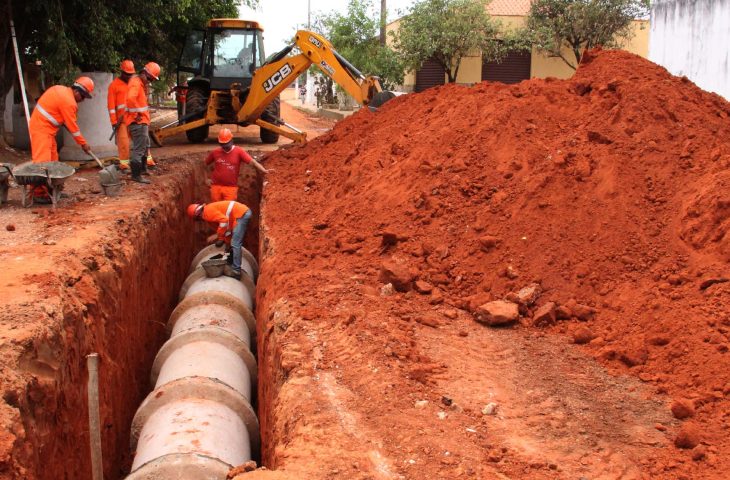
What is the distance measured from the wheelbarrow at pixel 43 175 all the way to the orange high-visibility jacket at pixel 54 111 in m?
0.49

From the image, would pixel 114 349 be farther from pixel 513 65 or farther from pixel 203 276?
pixel 513 65

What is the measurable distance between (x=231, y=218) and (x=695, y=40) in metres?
9.63

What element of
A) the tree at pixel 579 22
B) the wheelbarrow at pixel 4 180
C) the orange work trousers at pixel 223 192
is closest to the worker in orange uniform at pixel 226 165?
the orange work trousers at pixel 223 192

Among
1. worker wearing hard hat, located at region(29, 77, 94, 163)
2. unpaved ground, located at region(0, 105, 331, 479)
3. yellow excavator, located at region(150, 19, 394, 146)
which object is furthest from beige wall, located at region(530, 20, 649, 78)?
worker wearing hard hat, located at region(29, 77, 94, 163)

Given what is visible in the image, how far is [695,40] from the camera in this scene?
14.4m

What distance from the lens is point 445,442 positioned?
4.49 meters

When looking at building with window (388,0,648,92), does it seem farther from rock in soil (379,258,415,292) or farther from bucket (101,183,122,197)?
rock in soil (379,258,415,292)

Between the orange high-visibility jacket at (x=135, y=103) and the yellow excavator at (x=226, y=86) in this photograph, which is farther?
the yellow excavator at (x=226, y=86)

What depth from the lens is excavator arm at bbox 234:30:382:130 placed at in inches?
534

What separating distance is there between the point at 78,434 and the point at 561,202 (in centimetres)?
496

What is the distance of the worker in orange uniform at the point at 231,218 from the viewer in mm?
9953

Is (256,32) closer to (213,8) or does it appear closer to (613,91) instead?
(213,8)

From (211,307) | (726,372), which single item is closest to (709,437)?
(726,372)

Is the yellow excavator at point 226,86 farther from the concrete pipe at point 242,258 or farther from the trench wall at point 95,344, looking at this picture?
the concrete pipe at point 242,258
